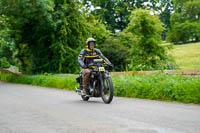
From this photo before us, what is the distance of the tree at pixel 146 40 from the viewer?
2339 cm

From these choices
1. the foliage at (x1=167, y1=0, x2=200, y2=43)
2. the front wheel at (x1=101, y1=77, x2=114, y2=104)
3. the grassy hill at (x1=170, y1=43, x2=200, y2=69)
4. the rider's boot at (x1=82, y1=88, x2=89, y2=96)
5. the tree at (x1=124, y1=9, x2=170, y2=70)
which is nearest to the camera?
the front wheel at (x1=101, y1=77, x2=114, y2=104)

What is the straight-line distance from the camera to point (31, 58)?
2430 cm

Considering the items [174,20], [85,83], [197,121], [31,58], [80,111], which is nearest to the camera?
[197,121]

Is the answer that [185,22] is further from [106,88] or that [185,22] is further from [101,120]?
[101,120]

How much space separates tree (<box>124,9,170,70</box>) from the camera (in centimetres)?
2339

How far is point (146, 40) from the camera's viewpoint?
23.9 meters

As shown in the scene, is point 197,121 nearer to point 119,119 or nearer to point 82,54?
point 119,119

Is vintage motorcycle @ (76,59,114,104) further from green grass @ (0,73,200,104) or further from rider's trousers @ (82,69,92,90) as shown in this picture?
green grass @ (0,73,200,104)

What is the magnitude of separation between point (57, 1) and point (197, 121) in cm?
1712

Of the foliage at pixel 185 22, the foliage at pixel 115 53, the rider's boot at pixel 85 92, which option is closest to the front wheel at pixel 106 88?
the rider's boot at pixel 85 92

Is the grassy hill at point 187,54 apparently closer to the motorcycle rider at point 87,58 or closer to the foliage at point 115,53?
the foliage at point 115,53

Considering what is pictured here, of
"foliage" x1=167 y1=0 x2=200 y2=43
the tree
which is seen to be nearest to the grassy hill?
"foliage" x1=167 y1=0 x2=200 y2=43

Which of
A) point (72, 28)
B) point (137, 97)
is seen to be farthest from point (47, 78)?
point (137, 97)

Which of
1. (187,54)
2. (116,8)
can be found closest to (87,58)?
(187,54)
